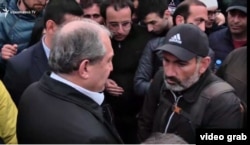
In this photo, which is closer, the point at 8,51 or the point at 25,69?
the point at 25,69

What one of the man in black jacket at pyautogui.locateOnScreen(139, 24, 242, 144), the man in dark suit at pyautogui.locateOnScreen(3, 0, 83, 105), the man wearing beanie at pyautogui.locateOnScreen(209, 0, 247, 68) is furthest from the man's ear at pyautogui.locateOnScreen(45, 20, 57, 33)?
the man wearing beanie at pyautogui.locateOnScreen(209, 0, 247, 68)

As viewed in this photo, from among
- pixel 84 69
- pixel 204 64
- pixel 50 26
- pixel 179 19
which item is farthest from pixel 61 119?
pixel 179 19

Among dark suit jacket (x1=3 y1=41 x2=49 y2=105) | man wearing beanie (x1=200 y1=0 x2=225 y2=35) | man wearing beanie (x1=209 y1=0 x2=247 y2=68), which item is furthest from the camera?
man wearing beanie (x1=200 y1=0 x2=225 y2=35)

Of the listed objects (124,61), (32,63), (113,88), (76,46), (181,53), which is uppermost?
(76,46)

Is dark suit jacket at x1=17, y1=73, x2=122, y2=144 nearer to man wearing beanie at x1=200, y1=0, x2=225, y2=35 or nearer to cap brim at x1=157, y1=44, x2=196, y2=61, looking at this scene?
cap brim at x1=157, y1=44, x2=196, y2=61

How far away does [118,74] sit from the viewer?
11.8ft

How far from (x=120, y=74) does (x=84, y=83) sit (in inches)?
61.3

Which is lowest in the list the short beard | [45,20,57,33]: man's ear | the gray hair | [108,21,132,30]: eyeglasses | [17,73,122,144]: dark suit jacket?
the short beard

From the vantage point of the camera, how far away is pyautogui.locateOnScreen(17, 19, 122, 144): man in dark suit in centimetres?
191

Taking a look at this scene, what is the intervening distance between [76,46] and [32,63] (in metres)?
1.07

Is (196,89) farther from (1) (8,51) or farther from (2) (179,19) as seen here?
(1) (8,51)

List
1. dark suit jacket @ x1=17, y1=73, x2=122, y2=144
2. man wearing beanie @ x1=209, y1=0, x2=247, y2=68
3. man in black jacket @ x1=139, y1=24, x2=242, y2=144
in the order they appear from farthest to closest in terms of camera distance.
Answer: man wearing beanie @ x1=209, y1=0, x2=247, y2=68 → man in black jacket @ x1=139, y1=24, x2=242, y2=144 → dark suit jacket @ x1=17, y1=73, x2=122, y2=144

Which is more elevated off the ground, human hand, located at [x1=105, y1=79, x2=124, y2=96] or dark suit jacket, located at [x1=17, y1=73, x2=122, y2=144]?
dark suit jacket, located at [x1=17, y1=73, x2=122, y2=144]

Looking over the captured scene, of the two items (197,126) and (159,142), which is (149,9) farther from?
(159,142)
